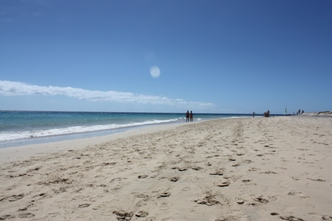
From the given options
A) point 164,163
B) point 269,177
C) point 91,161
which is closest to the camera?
point 269,177

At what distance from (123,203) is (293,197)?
2.97 m

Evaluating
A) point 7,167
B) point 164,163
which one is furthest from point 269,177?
point 7,167

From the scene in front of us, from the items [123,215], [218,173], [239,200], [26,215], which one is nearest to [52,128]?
[26,215]

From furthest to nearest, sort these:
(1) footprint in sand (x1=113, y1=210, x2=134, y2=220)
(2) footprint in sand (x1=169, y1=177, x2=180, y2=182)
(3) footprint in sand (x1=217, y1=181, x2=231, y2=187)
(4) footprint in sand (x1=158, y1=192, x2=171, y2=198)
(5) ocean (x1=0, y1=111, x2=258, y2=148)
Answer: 1. (5) ocean (x1=0, y1=111, x2=258, y2=148)
2. (2) footprint in sand (x1=169, y1=177, x2=180, y2=182)
3. (3) footprint in sand (x1=217, y1=181, x2=231, y2=187)
4. (4) footprint in sand (x1=158, y1=192, x2=171, y2=198)
5. (1) footprint in sand (x1=113, y1=210, x2=134, y2=220)

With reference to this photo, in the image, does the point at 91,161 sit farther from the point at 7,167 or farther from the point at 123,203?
the point at 123,203

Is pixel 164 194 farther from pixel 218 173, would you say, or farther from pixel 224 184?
pixel 218 173

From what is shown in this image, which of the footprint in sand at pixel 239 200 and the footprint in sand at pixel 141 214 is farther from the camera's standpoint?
the footprint in sand at pixel 239 200

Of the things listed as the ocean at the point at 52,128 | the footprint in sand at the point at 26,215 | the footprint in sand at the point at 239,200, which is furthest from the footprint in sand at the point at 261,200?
the ocean at the point at 52,128

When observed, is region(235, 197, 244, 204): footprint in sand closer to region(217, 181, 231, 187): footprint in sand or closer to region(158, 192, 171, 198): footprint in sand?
region(217, 181, 231, 187): footprint in sand

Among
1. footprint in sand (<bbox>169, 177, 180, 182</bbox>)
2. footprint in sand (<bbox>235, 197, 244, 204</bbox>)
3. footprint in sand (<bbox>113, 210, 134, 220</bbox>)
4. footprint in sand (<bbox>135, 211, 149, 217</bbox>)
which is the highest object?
footprint in sand (<bbox>235, 197, 244, 204</bbox>)

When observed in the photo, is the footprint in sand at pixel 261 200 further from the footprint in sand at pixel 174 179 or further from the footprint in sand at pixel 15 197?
the footprint in sand at pixel 15 197

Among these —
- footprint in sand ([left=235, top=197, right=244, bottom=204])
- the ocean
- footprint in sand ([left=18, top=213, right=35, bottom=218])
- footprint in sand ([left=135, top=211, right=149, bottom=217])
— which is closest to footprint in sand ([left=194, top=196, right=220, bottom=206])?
footprint in sand ([left=235, top=197, right=244, bottom=204])

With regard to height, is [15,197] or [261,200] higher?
[261,200]

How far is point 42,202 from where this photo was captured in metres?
3.50
